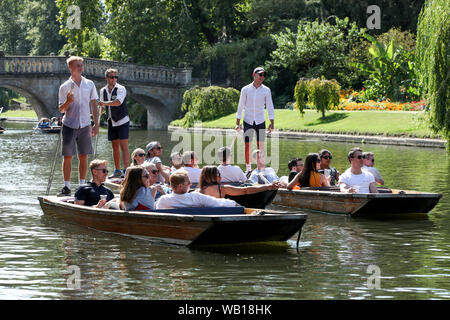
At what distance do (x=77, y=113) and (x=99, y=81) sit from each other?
31.3 meters

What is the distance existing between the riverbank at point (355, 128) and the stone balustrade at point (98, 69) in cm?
652

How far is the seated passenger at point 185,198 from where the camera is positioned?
374 inches

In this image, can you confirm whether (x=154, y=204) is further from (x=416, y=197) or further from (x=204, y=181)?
(x=416, y=197)

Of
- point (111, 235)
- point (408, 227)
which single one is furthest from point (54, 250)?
point (408, 227)

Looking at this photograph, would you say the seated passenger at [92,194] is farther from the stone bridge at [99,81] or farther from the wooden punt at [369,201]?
the stone bridge at [99,81]

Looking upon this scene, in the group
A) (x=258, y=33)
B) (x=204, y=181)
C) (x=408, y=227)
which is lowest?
(x=408, y=227)

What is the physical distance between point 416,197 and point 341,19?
109 ft

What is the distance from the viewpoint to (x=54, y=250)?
375 inches

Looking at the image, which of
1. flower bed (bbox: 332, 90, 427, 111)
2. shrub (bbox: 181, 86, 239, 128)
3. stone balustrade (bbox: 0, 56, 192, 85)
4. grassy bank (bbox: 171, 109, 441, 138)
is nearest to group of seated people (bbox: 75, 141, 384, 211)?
grassy bank (bbox: 171, 109, 441, 138)

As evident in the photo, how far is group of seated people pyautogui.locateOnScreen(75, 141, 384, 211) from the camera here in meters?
9.64

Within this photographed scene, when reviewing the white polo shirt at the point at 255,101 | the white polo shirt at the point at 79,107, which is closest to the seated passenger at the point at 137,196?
the white polo shirt at the point at 79,107

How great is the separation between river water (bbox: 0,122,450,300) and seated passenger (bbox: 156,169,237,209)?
1.60ft

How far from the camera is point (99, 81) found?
42812 mm
